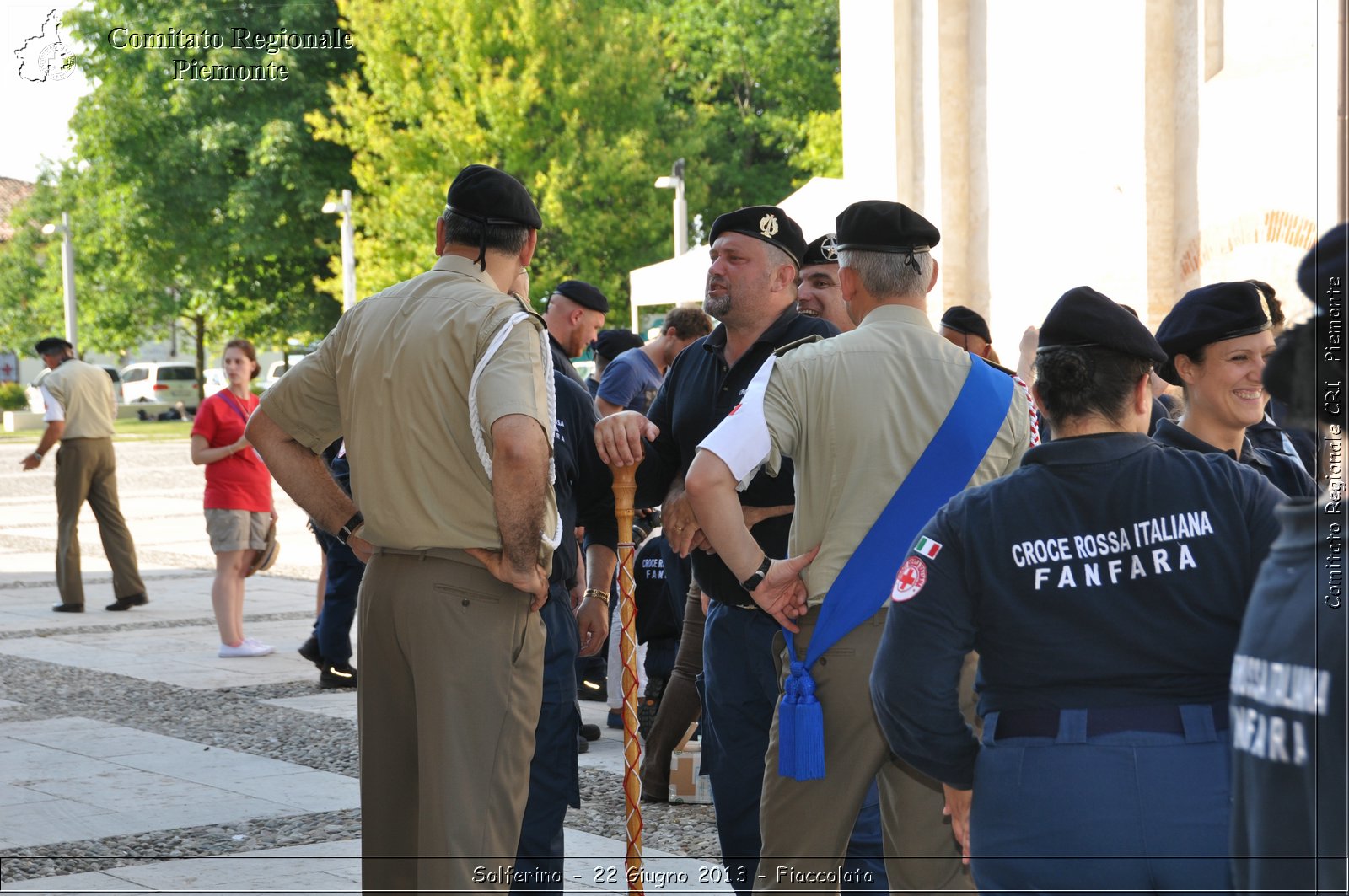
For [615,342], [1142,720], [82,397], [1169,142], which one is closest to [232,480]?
[615,342]

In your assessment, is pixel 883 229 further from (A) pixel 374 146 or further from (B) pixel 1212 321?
(A) pixel 374 146

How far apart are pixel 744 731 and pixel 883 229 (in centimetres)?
142

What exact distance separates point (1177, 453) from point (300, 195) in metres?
35.1

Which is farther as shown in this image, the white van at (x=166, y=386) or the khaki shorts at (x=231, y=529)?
the white van at (x=166, y=386)

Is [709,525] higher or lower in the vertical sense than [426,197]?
lower

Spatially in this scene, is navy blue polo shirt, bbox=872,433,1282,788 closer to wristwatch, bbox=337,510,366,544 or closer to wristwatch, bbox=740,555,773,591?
wristwatch, bbox=740,555,773,591

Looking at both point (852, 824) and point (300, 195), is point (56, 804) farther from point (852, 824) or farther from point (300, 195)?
point (300, 195)

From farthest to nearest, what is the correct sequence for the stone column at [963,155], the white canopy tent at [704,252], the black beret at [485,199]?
the stone column at [963,155], the white canopy tent at [704,252], the black beret at [485,199]

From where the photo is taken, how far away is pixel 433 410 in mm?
3834

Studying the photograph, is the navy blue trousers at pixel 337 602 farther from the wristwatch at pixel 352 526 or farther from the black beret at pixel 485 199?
the black beret at pixel 485 199

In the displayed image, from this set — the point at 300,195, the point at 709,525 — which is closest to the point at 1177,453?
the point at 709,525

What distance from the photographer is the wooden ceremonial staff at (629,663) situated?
4.51 metres

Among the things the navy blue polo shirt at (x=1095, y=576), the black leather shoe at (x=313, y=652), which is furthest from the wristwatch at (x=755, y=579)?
the black leather shoe at (x=313, y=652)

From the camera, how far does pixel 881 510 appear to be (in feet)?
12.0
